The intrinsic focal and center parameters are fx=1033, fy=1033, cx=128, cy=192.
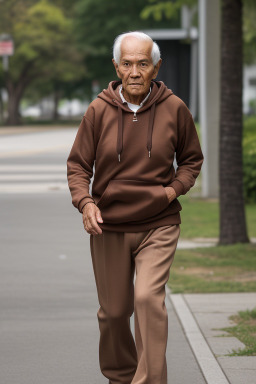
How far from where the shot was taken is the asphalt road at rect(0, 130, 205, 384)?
5934 millimetres

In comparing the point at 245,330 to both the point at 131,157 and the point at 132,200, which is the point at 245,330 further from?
the point at 131,157

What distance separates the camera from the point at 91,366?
6.03 metres

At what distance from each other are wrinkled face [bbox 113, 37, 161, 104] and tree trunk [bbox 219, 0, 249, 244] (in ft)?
21.8

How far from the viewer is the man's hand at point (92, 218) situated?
177 inches

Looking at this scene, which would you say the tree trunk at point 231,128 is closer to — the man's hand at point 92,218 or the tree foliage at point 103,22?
the man's hand at point 92,218

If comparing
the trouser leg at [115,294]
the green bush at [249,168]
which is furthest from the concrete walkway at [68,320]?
the green bush at [249,168]

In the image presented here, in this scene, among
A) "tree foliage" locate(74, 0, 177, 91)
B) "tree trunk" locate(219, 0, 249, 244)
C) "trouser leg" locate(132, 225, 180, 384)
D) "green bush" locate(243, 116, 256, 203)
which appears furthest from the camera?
"tree foliage" locate(74, 0, 177, 91)

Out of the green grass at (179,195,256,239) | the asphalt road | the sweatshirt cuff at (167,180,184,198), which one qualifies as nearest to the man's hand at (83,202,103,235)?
the sweatshirt cuff at (167,180,184,198)

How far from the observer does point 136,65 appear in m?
4.54

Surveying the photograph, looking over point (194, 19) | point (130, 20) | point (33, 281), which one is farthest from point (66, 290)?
point (130, 20)

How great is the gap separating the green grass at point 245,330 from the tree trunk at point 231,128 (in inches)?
152

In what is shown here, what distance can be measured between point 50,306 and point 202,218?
6792mm

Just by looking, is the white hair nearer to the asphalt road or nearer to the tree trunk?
the asphalt road

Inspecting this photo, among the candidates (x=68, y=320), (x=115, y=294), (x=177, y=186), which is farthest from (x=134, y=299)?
(x=68, y=320)
